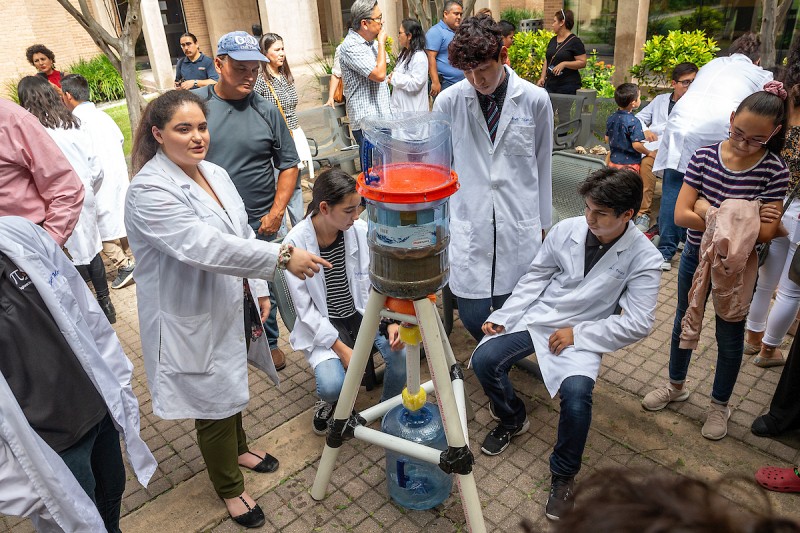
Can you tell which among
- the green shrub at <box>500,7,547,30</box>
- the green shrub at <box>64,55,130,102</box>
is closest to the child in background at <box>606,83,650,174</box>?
the green shrub at <box>500,7,547,30</box>

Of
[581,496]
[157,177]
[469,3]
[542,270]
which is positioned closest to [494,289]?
[542,270]

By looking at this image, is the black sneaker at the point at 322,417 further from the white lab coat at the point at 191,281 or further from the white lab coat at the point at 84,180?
the white lab coat at the point at 84,180

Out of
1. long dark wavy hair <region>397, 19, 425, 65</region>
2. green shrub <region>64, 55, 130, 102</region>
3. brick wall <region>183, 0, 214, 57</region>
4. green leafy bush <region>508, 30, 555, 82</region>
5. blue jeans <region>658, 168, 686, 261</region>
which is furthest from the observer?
brick wall <region>183, 0, 214, 57</region>

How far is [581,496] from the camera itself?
998mm

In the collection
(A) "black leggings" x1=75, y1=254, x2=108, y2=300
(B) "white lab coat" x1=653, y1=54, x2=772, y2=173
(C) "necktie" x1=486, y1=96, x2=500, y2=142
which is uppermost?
(C) "necktie" x1=486, y1=96, x2=500, y2=142

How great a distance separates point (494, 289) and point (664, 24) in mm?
11948

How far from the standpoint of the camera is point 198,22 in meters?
19.2

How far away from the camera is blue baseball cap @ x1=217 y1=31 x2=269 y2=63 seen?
368 centimetres

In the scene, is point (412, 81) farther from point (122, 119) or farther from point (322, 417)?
point (122, 119)

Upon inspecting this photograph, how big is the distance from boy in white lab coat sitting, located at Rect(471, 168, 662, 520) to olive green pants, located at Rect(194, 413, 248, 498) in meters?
1.33

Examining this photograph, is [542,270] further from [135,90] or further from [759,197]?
[135,90]

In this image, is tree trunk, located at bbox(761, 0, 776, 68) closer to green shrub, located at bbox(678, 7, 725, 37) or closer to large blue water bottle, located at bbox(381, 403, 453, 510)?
large blue water bottle, located at bbox(381, 403, 453, 510)

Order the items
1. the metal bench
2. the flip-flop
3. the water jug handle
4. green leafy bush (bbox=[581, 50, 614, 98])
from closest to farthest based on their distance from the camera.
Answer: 1. the water jug handle
2. the flip-flop
3. the metal bench
4. green leafy bush (bbox=[581, 50, 614, 98])

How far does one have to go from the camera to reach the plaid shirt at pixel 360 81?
21.2 ft
